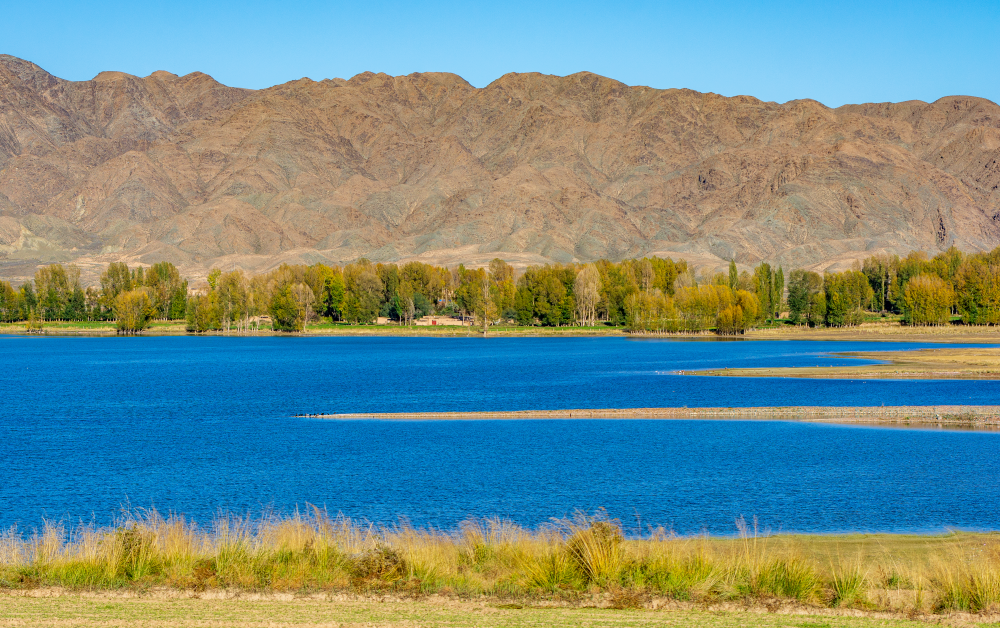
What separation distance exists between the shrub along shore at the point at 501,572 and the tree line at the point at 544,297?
120344mm

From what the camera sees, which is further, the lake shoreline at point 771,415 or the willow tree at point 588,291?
the willow tree at point 588,291

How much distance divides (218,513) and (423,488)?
6.35 meters

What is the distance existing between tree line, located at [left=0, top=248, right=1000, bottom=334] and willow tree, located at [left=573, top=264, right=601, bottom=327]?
189 millimetres

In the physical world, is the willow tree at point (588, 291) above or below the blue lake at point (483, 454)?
above

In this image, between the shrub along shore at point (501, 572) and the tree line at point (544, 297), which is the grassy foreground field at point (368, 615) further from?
the tree line at point (544, 297)

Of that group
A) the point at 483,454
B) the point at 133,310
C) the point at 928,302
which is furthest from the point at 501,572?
the point at 133,310

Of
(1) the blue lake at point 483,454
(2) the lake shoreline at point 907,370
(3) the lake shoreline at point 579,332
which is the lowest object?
(1) the blue lake at point 483,454

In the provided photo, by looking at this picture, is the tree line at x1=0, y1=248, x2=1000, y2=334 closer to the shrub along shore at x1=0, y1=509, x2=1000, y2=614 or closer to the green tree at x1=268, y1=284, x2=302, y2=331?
the green tree at x1=268, y1=284, x2=302, y2=331

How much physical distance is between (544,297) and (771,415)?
339 feet

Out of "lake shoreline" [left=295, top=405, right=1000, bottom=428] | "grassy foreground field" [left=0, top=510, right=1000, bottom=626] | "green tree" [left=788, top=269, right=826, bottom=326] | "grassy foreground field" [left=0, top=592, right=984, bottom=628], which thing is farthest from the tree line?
"grassy foreground field" [left=0, top=592, right=984, bottom=628]

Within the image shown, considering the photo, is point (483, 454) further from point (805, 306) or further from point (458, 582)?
point (805, 306)

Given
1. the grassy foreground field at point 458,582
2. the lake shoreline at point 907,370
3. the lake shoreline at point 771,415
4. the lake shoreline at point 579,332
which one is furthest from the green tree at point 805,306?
the grassy foreground field at point 458,582

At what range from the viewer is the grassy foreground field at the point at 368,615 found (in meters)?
13.0

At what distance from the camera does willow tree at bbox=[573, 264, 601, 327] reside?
479 feet
